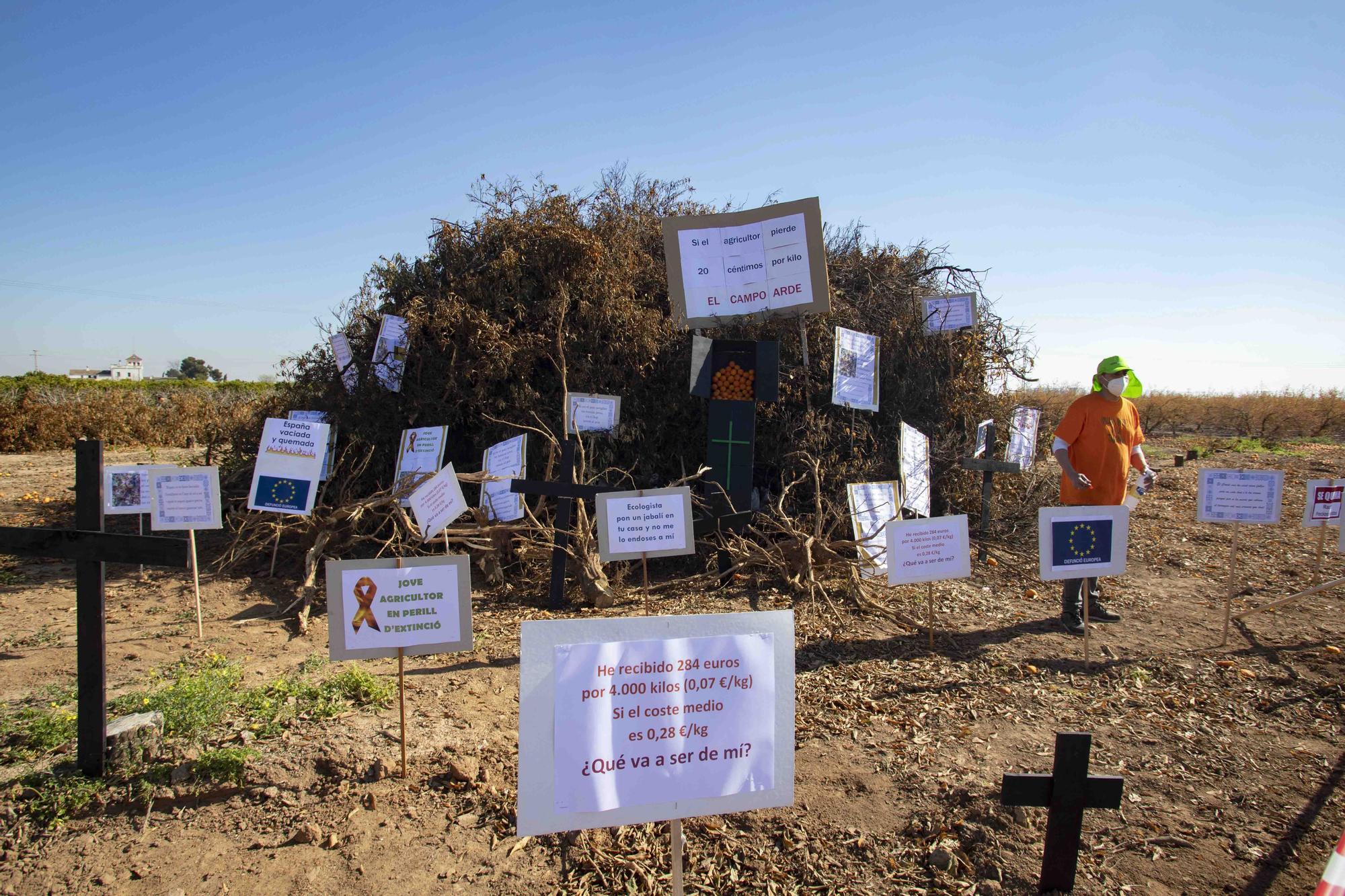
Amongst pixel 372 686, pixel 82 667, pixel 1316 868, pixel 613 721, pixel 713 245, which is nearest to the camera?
pixel 613 721

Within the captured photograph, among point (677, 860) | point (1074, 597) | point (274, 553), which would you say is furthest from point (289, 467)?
point (1074, 597)

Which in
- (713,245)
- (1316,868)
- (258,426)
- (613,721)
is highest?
(713,245)

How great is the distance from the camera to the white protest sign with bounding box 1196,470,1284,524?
18.2ft

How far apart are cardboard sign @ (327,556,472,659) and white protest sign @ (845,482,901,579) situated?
158 inches

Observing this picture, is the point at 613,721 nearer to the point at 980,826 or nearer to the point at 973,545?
the point at 980,826

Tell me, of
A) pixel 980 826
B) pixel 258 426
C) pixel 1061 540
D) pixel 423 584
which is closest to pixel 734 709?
pixel 980 826

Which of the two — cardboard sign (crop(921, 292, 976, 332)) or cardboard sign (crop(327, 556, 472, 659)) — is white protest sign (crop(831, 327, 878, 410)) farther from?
cardboard sign (crop(327, 556, 472, 659))

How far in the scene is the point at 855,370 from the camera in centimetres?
766

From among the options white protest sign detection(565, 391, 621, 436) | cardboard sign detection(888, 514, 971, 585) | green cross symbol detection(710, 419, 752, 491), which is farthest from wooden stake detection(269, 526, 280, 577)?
cardboard sign detection(888, 514, 971, 585)

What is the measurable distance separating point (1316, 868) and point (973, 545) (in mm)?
4848

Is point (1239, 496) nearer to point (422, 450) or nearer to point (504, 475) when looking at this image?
point (504, 475)

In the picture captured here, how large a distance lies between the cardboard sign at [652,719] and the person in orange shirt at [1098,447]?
4.24m

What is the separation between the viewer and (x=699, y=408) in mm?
7895

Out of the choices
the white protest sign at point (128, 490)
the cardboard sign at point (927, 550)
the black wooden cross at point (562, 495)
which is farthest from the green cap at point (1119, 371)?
the white protest sign at point (128, 490)
